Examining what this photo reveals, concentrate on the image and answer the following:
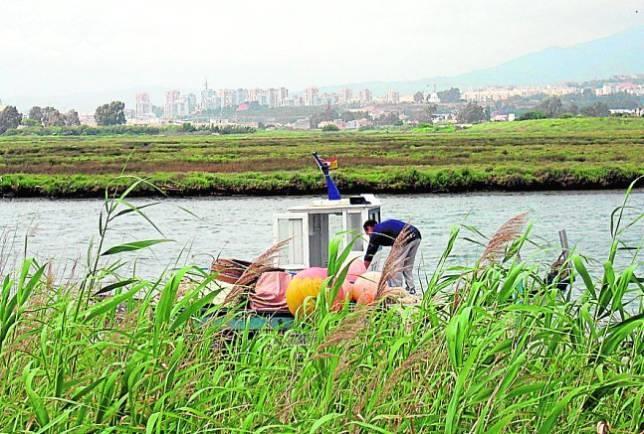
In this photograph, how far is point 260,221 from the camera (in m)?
41.9

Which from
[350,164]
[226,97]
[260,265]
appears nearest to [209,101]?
[226,97]

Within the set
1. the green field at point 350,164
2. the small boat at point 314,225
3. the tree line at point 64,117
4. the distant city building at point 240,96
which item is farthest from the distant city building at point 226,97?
the small boat at point 314,225

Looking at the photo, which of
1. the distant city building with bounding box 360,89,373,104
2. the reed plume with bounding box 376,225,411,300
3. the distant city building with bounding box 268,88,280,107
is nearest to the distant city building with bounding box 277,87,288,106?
the distant city building with bounding box 268,88,280,107

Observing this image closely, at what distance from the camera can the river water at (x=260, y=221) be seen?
3055 centimetres

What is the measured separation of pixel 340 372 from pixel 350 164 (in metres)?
61.8

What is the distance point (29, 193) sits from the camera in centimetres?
5897

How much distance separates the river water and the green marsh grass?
17729 mm

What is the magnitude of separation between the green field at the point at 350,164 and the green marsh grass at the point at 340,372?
1616 inches

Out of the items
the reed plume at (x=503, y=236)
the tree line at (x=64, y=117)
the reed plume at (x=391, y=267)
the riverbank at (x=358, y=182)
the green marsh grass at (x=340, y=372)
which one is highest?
the reed plume at (x=503, y=236)

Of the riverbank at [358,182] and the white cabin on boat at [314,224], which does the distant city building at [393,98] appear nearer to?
the riverbank at [358,182]

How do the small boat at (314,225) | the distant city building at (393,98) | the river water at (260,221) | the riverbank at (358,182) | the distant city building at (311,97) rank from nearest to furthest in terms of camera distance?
1. the small boat at (314,225)
2. the river water at (260,221)
3. the riverbank at (358,182)
4. the distant city building at (393,98)
5. the distant city building at (311,97)

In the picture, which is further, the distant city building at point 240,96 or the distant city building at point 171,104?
the distant city building at point 171,104

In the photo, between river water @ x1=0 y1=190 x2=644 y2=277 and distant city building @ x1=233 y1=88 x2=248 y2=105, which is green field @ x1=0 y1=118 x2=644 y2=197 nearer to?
river water @ x1=0 y1=190 x2=644 y2=277

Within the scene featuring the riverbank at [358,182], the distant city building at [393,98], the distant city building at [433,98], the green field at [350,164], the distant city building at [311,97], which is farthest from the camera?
the distant city building at [311,97]
